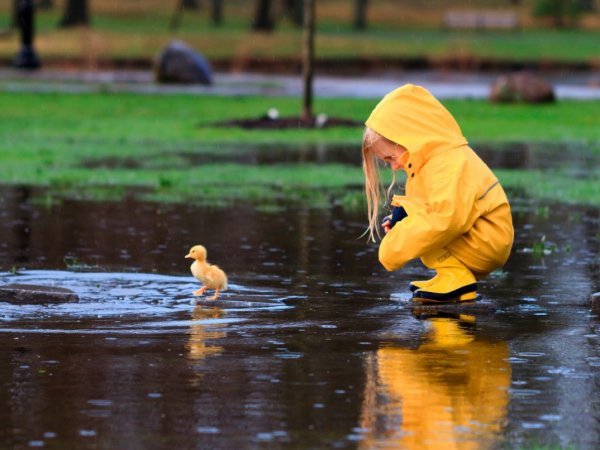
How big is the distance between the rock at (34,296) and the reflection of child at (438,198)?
71.8 inches

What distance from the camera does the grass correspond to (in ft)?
56.0

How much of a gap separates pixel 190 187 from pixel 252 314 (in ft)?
26.2

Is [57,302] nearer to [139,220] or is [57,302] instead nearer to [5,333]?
[5,333]

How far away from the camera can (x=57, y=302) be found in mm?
9672

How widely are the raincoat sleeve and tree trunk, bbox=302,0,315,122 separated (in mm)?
15811

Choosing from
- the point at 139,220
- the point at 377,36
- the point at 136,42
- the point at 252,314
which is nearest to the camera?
the point at 252,314

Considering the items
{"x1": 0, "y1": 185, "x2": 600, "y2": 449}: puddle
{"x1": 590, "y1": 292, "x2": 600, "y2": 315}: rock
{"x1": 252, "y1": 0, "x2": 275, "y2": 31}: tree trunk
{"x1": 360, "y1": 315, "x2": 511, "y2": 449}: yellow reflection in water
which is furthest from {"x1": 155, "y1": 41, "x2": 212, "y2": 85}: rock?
{"x1": 360, "y1": 315, "x2": 511, "y2": 449}: yellow reflection in water

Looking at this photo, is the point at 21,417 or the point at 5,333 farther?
the point at 5,333

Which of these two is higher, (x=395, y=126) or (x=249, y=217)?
(x=395, y=126)

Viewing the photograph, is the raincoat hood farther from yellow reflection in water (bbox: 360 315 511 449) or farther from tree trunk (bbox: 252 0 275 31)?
tree trunk (bbox: 252 0 275 31)

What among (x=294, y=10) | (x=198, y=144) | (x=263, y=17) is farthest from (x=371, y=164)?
(x=294, y=10)

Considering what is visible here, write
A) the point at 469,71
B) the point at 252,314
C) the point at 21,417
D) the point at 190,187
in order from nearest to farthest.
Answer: the point at 21,417, the point at 252,314, the point at 190,187, the point at 469,71

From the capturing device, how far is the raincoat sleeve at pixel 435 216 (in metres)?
9.42

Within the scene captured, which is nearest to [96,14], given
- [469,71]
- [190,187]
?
[469,71]
